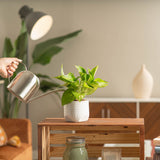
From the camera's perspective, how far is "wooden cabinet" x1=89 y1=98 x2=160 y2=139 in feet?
13.6

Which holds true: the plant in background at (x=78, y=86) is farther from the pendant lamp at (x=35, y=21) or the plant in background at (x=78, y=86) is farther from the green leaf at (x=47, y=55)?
the green leaf at (x=47, y=55)

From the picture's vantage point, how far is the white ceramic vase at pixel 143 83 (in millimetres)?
4193

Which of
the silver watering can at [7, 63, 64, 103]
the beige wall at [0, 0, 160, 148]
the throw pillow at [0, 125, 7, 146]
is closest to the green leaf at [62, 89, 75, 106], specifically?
the silver watering can at [7, 63, 64, 103]

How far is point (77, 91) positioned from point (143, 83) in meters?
2.50

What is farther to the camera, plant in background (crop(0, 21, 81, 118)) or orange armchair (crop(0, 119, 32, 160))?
plant in background (crop(0, 21, 81, 118))

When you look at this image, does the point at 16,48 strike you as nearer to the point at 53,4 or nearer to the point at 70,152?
the point at 53,4

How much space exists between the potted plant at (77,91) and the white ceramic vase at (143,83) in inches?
95.6

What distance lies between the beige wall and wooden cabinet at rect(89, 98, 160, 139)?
41 cm

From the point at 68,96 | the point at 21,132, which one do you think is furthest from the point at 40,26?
the point at 68,96

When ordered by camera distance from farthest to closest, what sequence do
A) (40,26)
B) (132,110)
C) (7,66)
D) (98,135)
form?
(132,110) < (40,26) < (98,135) < (7,66)

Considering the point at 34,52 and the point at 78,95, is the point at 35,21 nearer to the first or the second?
the point at 34,52

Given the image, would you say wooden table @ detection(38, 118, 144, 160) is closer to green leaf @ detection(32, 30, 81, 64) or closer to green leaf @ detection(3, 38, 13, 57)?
green leaf @ detection(32, 30, 81, 64)

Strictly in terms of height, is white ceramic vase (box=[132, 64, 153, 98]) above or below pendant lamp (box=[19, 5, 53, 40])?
below

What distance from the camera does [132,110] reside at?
4180 mm
